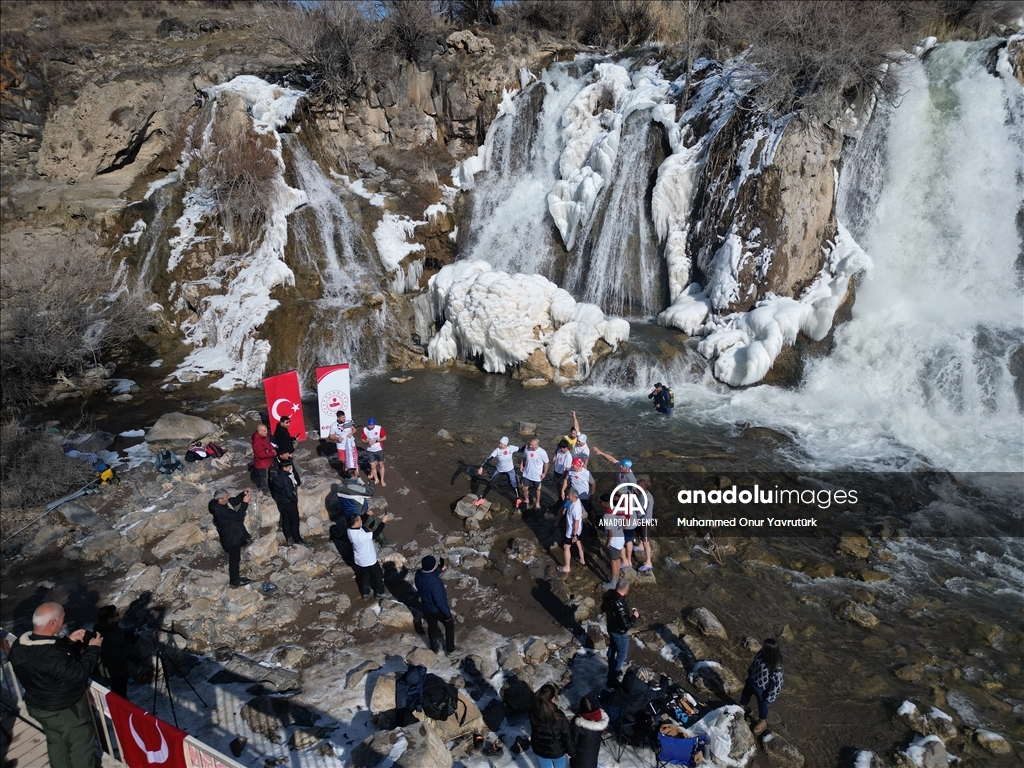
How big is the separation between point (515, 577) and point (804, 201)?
1438cm

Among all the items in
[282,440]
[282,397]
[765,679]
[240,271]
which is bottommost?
[765,679]

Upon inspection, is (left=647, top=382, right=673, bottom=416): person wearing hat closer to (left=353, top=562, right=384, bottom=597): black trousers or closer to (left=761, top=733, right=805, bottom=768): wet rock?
(left=353, top=562, right=384, bottom=597): black trousers

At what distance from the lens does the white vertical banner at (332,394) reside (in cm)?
1144

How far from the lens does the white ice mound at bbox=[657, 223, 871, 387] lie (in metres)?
15.2

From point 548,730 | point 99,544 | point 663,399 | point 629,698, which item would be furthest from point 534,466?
point 99,544

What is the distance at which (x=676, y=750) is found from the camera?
530 cm

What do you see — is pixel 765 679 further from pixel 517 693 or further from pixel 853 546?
pixel 853 546

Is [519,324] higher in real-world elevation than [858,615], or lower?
higher

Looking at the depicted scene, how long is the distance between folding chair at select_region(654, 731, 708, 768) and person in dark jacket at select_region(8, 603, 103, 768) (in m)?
4.81

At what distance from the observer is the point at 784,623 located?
7.54 m

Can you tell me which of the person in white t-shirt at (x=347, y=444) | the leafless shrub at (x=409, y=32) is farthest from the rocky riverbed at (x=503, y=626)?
the leafless shrub at (x=409, y=32)

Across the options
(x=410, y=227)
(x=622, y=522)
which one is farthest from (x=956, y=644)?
(x=410, y=227)

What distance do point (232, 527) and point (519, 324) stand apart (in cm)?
1053

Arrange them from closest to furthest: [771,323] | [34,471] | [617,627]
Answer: [617,627] → [34,471] → [771,323]
